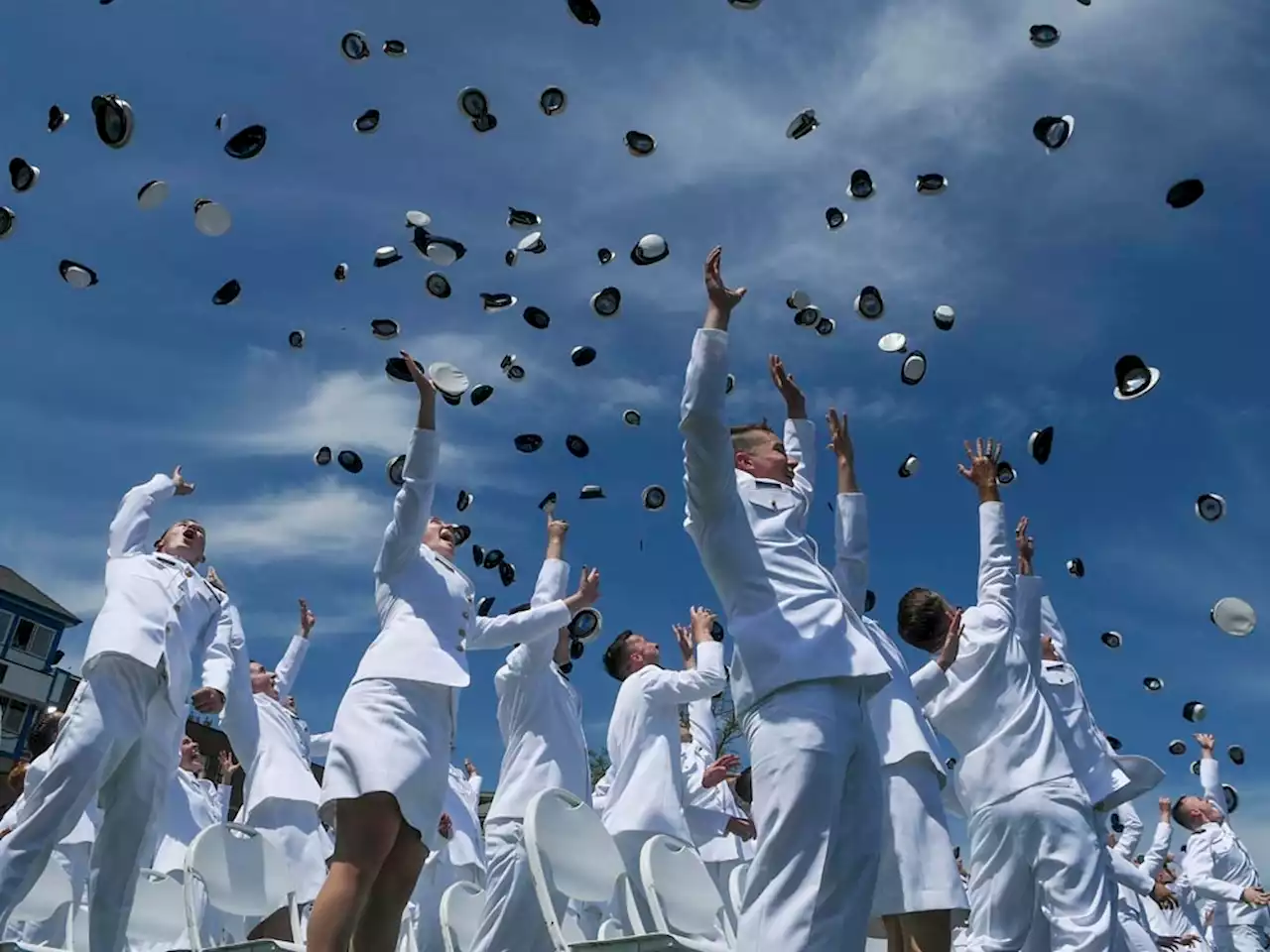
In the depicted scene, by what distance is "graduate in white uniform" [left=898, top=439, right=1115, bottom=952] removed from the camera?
6.18 meters

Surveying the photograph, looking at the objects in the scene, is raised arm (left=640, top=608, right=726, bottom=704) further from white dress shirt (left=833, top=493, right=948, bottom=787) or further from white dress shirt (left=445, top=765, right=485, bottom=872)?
white dress shirt (left=445, top=765, right=485, bottom=872)

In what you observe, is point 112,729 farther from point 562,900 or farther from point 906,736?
Answer: point 906,736

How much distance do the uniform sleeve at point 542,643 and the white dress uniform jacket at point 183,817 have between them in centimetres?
366

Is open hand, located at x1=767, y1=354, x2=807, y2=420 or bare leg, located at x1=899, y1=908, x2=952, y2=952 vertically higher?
open hand, located at x1=767, y1=354, x2=807, y2=420

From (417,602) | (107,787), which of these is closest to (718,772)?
(417,602)

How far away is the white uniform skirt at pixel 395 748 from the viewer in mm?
5184

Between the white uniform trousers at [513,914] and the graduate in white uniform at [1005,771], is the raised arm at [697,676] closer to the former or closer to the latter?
the graduate in white uniform at [1005,771]

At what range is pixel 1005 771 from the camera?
21.4 feet

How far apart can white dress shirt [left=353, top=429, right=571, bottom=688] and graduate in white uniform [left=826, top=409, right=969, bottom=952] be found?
6.75 feet

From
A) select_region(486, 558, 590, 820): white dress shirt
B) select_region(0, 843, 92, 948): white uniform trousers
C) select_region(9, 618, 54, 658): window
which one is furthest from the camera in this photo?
select_region(9, 618, 54, 658): window

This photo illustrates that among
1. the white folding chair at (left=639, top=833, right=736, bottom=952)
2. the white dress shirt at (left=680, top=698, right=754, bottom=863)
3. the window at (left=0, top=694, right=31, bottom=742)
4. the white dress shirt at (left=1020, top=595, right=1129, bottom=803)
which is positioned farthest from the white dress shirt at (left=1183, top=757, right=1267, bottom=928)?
the window at (left=0, top=694, right=31, bottom=742)

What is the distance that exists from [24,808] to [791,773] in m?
4.53

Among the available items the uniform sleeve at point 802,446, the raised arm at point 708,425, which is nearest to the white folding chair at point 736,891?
the uniform sleeve at point 802,446

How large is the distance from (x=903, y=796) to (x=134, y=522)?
514 centimetres
